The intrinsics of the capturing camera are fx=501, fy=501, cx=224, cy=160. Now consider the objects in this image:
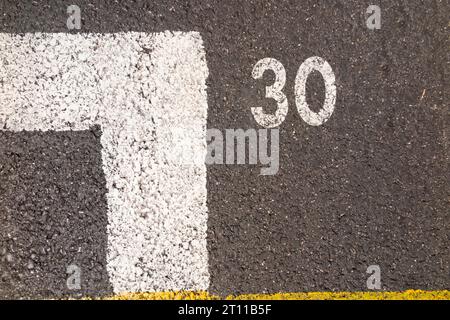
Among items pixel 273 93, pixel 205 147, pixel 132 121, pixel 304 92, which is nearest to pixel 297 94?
pixel 304 92

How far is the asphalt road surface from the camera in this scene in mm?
2873

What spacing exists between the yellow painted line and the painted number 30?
1.00m

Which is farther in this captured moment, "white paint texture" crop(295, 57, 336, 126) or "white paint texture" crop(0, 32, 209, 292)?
"white paint texture" crop(295, 57, 336, 126)

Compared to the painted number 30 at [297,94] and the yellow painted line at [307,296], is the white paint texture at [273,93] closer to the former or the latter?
the painted number 30 at [297,94]

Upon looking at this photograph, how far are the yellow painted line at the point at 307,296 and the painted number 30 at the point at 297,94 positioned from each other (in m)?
1.00

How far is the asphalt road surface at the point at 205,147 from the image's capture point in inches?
113

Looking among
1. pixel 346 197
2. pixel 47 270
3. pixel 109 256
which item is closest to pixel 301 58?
pixel 346 197

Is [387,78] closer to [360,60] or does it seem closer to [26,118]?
[360,60]

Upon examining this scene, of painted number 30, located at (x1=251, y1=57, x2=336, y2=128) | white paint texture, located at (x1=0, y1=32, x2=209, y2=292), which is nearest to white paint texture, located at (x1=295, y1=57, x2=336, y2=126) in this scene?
painted number 30, located at (x1=251, y1=57, x2=336, y2=128)

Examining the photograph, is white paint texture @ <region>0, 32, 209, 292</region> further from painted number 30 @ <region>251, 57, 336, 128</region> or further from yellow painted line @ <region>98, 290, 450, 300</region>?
painted number 30 @ <region>251, 57, 336, 128</region>

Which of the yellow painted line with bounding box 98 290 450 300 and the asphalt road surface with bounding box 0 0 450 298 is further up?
the asphalt road surface with bounding box 0 0 450 298

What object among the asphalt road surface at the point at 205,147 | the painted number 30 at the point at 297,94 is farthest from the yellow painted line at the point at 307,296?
the painted number 30 at the point at 297,94

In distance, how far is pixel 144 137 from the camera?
2900 mm

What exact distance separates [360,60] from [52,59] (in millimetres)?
1820
